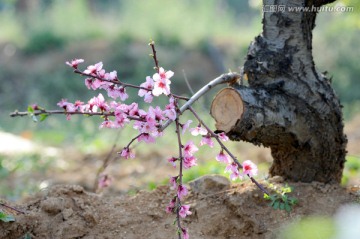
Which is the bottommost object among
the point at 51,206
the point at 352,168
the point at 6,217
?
the point at 6,217

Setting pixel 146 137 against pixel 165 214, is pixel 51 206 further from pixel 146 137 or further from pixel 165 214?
pixel 146 137

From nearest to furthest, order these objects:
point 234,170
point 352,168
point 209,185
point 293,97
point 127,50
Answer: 1. point 234,170
2. point 293,97
3. point 209,185
4. point 352,168
5. point 127,50

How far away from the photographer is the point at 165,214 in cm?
258

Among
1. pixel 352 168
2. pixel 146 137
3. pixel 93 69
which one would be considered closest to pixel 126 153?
pixel 146 137

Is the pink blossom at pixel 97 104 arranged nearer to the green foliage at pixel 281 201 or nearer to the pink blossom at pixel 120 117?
the pink blossom at pixel 120 117

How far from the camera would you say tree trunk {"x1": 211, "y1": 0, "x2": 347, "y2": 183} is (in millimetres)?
2557

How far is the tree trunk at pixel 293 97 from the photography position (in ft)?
8.39

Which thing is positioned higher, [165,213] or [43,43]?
[43,43]

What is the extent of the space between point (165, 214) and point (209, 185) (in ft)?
0.91

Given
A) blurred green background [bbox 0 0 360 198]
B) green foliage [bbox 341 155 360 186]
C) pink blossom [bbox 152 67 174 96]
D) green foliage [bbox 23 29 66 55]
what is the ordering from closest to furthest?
pink blossom [bbox 152 67 174 96] → green foliage [bbox 341 155 360 186] → blurred green background [bbox 0 0 360 198] → green foliage [bbox 23 29 66 55]

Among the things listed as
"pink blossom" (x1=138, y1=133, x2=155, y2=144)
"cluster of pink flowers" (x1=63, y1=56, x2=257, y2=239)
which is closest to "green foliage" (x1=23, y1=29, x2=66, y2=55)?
"cluster of pink flowers" (x1=63, y1=56, x2=257, y2=239)

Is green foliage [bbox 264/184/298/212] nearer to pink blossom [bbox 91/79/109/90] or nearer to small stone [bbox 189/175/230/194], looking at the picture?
small stone [bbox 189/175/230/194]

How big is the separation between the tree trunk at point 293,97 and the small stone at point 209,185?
0.29m

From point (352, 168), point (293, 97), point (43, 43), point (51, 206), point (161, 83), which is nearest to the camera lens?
point (161, 83)
